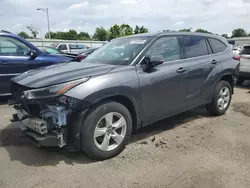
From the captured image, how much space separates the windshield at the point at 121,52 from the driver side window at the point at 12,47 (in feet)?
8.32

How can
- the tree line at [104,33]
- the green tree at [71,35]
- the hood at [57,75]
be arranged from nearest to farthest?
the hood at [57,75] < the tree line at [104,33] < the green tree at [71,35]

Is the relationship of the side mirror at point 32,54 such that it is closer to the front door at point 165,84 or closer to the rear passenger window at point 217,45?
the front door at point 165,84

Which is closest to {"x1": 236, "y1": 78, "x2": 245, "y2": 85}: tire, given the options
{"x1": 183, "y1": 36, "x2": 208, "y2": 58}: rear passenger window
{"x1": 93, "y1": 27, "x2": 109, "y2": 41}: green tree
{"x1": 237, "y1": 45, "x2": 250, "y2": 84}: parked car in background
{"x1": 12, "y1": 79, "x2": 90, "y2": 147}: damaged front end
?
{"x1": 237, "y1": 45, "x2": 250, "y2": 84}: parked car in background

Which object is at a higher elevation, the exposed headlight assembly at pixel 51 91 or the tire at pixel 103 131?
the exposed headlight assembly at pixel 51 91

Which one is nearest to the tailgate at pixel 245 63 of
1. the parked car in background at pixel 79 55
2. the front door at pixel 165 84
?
the parked car in background at pixel 79 55

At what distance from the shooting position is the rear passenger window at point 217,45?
5191 mm

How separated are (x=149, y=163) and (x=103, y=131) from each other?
72 centimetres

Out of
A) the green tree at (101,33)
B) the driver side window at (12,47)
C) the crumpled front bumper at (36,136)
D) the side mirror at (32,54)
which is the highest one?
the green tree at (101,33)

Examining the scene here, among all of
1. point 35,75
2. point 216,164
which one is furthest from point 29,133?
point 216,164

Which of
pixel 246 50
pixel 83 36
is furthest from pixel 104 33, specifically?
pixel 246 50

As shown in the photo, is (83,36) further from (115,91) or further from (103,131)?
(103,131)

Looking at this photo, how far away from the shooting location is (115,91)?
3.35 meters

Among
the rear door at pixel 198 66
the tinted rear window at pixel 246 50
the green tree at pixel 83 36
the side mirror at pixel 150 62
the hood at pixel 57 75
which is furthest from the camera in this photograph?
the green tree at pixel 83 36

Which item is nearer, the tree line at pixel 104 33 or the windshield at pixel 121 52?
the windshield at pixel 121 52
